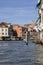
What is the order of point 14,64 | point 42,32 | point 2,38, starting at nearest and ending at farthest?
point 14,64, point 42,32, point 2,38

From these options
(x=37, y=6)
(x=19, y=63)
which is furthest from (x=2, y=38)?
(x=19, y=63)

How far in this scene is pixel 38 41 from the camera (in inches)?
3000

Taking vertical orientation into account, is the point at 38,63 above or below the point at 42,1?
below

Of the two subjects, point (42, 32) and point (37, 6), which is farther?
point (37, 6)

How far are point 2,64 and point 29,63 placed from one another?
2.25 m

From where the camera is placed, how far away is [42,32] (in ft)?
249

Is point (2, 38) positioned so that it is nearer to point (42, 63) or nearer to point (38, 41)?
point (38, 41)

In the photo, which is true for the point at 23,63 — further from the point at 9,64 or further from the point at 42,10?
the point at 42,10

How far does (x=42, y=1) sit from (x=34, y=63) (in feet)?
164

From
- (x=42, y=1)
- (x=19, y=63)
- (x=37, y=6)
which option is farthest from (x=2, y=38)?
(x=19, y=63)

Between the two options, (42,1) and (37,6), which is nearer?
(42,1)

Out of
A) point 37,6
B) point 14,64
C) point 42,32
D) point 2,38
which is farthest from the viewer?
point 2,38

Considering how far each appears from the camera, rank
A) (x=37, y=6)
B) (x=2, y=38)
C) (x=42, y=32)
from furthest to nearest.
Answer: (x=2, y=38), (x=37, y=6), (x=42, y=32)

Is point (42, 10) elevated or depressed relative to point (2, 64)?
elevated
